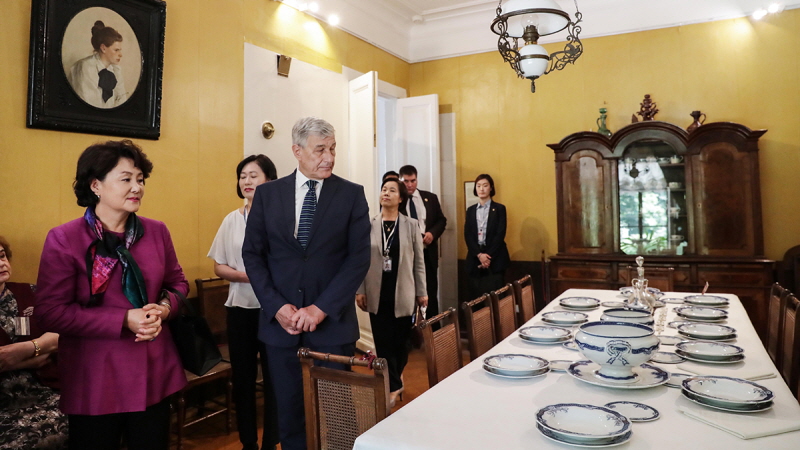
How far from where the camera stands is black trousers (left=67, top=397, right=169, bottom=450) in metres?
1.65

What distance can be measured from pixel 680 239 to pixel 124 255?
4.58 metres

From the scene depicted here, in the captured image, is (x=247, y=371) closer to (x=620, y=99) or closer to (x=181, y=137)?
(x=181, y=137)

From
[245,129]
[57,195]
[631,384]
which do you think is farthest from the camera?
[245,129]

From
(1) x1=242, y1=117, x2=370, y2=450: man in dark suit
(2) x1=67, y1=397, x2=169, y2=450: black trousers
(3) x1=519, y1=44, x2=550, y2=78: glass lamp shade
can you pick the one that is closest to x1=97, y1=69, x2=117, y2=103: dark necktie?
(1) x1=242, y1=117, x2=370, y2=450: man in dark suit

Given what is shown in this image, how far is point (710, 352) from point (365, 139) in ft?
11.4

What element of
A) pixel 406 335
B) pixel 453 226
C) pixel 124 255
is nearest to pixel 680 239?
pixel 453 226

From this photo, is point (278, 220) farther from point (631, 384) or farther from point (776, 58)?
point (776, 58)

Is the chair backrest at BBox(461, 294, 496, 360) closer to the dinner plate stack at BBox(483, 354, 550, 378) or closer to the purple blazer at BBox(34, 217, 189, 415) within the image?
the dinner plate stack at BBox(483, 354, 550, 378)

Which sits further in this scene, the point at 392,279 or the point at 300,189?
the point at 392,279

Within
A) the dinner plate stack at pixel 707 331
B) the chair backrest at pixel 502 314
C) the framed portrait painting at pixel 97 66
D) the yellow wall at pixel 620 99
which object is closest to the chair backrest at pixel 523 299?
the chair backrest at pixel 502 314

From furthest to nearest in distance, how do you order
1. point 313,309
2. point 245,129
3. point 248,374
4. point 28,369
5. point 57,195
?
point 245,129 → point 57,195 → point 248,374 → point 28,369 → point 313,309

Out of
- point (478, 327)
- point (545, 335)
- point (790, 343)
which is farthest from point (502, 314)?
point (790, 343)

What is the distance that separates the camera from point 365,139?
4801 mm

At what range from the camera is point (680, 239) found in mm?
4789
